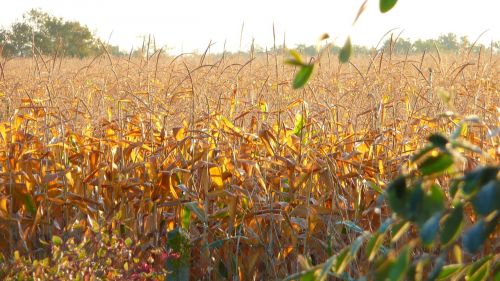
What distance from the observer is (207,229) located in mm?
2648

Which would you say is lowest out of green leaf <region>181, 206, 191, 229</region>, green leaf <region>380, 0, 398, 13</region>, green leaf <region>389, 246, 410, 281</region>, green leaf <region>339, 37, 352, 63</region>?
green leaf <region>181, 206, 191, 229</region>

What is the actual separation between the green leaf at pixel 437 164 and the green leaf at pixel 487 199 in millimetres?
73

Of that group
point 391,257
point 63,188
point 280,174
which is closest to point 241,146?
point 280,174

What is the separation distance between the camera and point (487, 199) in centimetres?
73

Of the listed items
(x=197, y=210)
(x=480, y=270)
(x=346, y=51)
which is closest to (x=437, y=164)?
(x=346, y=51)

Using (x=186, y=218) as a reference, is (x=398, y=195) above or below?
above

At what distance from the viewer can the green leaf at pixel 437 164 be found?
2.70ft

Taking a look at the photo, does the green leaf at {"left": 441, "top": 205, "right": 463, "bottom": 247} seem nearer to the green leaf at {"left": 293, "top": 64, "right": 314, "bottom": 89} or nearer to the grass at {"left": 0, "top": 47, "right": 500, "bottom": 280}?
the green leaf at {"left": 293, "top": 64, "right": 314, "bottom": 89}

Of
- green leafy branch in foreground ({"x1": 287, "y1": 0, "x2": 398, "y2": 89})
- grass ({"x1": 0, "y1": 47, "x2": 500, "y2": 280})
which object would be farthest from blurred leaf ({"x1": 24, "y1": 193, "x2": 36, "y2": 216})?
green leafy branch in foreground ({"x1": 287, "y1": 0, "x2": 398, "y2": 89})

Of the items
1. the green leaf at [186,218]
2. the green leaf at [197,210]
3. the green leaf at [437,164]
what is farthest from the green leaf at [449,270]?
the green leaf at [186,218]

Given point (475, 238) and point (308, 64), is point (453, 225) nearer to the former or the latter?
point (475, 238)

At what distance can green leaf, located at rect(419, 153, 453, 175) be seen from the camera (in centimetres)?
82

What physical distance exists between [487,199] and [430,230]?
77 mm

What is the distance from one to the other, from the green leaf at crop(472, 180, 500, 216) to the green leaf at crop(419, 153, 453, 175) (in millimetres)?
73
